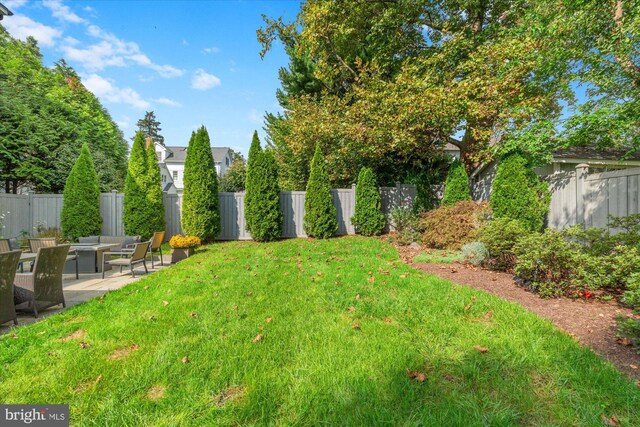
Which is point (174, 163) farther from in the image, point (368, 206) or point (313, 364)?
point (313, 364)

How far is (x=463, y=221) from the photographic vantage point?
784cm

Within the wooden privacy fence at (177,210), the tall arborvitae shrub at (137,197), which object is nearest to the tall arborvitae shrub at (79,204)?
the wooden privacy fence at (177,210)

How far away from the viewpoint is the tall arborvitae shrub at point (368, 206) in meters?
10.8

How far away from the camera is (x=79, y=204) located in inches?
379

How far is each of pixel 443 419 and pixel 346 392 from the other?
63 centimetres

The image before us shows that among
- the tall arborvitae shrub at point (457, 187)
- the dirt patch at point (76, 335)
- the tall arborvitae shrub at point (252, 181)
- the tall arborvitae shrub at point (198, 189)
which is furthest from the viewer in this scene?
the tall arborvitae shrub at point (252, 181)

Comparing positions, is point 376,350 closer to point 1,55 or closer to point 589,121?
point 589,121

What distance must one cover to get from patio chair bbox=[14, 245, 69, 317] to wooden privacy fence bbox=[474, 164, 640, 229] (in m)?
8.76

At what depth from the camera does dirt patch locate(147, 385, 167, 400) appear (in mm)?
2078

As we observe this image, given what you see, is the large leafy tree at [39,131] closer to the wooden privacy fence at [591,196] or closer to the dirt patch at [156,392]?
the dirt patch at [156,392]

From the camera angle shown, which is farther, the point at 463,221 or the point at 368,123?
the point at 368,123

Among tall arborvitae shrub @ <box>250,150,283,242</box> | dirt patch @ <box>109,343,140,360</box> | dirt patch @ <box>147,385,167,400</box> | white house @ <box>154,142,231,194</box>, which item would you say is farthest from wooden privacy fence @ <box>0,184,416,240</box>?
white house @ <box>154,142,231,194</box>

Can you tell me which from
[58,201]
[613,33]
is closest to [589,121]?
[613,33]

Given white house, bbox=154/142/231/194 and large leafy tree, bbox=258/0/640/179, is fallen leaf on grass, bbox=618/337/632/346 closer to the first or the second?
large leafy tree, bbox=258/0/640/179
